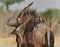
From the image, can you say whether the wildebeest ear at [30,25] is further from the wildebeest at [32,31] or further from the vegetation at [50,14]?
the vegetation at [50,14]

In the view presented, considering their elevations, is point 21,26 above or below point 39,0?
below

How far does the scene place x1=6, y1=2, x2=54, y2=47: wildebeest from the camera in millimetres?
3582

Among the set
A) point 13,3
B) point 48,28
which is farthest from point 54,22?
point 13,3

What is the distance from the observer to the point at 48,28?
11.9ft

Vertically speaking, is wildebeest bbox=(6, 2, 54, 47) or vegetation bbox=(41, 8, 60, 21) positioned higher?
vegetation bbox=(41, 8, 60, 21)

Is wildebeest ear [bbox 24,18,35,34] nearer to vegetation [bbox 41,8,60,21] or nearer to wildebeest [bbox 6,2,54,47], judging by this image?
wildebeest [bbox 6,2,54,47]

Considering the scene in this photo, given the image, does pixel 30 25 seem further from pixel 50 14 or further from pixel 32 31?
pixel 50 14

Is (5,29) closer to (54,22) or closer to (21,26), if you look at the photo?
(21,26)

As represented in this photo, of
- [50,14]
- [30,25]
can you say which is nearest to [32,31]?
[30,25]

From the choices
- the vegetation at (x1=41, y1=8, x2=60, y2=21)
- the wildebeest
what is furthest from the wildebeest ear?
the vegetation at (x1=41, y1=8, x2=60, y2=21)

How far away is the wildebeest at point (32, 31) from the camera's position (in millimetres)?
3582

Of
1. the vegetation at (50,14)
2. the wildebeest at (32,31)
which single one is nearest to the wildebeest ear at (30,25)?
the wildebeest at (32,31)

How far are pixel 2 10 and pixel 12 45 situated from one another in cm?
46

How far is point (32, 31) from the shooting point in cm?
363
